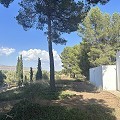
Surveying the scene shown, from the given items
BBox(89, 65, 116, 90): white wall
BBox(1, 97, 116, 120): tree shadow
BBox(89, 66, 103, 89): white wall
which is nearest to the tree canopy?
BBox(89, 66, 103, 89): white wall

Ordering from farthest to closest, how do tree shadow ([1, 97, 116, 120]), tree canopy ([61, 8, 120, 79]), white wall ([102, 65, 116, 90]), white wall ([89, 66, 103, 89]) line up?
tree canopy ([61, 8, 120, 79])
white wall ([89, 66, 103, 89])
white wall ([102, 65, 116, 90])
tree shadow ([1, 97, 116, 120])

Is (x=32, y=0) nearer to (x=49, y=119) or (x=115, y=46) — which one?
(x=49, y=119)

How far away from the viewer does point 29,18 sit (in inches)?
1158

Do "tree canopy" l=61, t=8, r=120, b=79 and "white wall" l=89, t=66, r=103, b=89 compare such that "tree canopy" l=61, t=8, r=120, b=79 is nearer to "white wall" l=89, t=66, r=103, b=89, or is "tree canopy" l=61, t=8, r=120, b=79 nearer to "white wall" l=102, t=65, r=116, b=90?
"white wall" l=89, t=66, r=103, b=89

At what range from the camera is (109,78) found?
1214 inches

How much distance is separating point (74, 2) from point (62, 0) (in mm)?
2279

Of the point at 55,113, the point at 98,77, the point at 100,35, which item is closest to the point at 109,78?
the point at 98,77

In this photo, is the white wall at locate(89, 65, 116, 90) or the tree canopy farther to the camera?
the tree canopy

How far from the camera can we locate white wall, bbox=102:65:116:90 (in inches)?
1208

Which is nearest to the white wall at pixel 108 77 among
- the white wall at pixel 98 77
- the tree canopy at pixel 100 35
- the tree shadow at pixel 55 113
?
the white wall at pixel 98 77

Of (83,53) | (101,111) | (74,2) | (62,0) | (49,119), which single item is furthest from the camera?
(83,53)

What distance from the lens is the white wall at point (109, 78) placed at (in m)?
30.7

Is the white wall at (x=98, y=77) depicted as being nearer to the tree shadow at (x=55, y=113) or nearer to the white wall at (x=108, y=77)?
the white wall at (x=108, y=77)

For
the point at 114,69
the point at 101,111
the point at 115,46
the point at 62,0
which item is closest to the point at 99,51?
the point at 115,46
